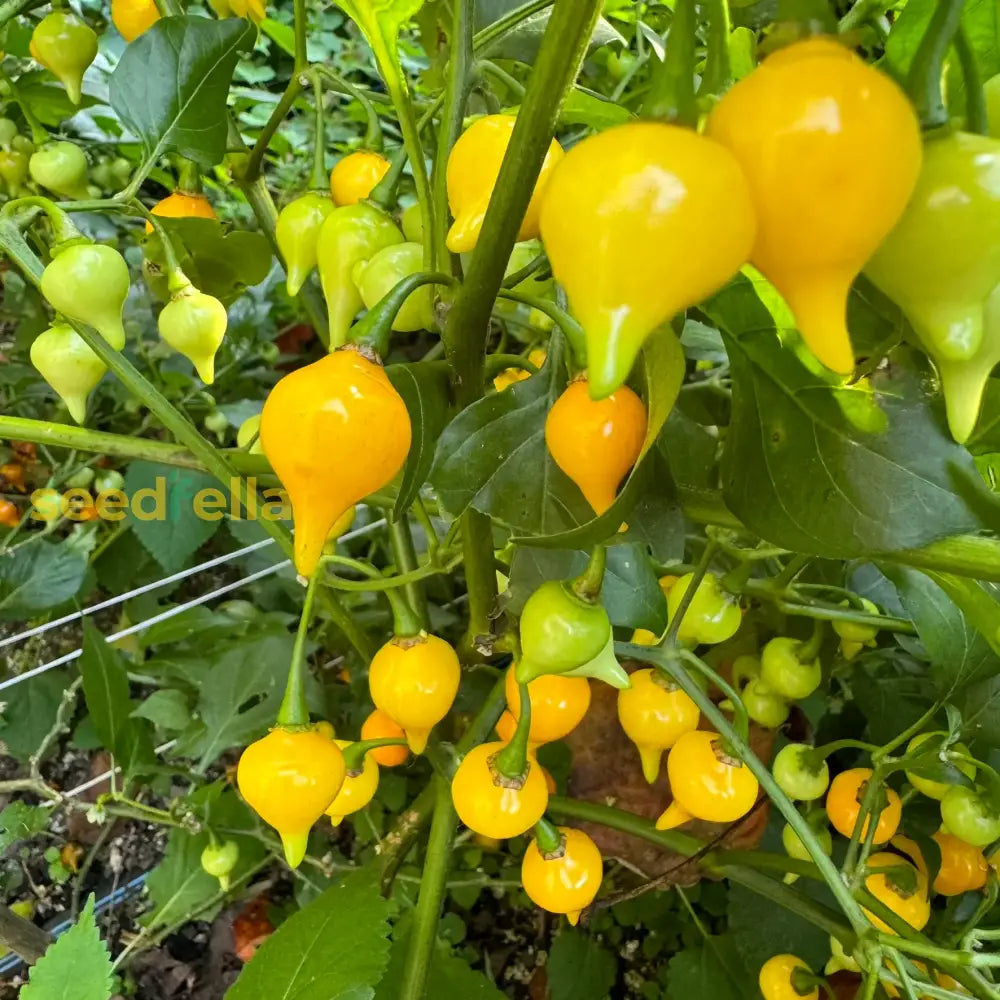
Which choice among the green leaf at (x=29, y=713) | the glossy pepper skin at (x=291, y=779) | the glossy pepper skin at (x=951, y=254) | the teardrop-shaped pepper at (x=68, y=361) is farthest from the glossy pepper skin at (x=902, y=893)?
the green leaf at (x=29, y=713)

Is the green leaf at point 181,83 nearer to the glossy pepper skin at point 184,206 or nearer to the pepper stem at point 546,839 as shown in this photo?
the glossy pepper skin at point 184,206

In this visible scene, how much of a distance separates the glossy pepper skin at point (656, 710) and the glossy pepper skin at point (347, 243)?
286 millimetres

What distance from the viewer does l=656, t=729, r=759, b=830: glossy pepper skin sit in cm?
53

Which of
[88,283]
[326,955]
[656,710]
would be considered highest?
[88,283]

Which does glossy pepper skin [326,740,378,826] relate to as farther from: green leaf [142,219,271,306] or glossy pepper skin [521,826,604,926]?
green leaf [142,219,271,306]

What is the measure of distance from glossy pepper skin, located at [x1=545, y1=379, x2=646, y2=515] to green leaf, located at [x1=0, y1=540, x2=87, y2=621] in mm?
689

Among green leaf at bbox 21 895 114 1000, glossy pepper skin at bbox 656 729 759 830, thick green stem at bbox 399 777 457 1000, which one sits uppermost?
glossy pepper skin at bbox 656 729 759 830

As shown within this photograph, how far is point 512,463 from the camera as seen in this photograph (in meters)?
0.42

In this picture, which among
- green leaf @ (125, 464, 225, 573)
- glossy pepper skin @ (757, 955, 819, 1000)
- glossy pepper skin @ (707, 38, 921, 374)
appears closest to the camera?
glossy pepper skin @ (707, 38, 921, 374)

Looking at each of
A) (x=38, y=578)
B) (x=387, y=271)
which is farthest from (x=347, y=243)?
(x=38, y=578)

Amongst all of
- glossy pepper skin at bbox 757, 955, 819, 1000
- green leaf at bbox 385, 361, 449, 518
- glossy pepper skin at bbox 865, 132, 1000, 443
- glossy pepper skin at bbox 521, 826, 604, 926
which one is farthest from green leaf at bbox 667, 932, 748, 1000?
glossy pepper skin at bbox 865, 132, 1000, 443

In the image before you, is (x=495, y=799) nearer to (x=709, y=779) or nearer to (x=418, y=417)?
(x=709, y=779)

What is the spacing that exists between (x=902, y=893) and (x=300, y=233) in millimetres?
534

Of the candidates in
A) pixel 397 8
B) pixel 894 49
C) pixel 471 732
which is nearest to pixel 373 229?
pixel 397 8
